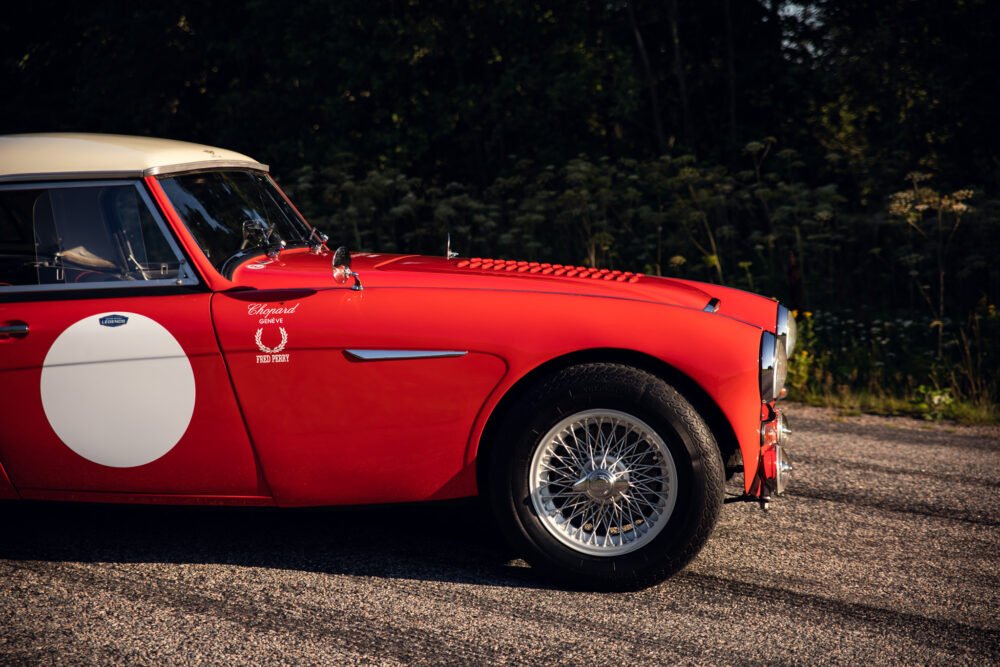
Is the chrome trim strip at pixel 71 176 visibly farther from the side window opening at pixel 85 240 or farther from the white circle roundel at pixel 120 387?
the white circle roundel at pixel 120 387

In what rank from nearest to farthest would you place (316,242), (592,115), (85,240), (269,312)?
(269,312) < (85,240) < (316,242) < (592,115)

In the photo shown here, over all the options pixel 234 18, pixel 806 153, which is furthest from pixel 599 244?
pixel 234 18

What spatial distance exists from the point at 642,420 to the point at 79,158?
98.7 inches

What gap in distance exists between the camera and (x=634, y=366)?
3.83 meters

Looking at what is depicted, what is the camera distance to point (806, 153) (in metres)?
14.8

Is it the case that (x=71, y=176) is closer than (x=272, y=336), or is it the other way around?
(x=272, y=336)

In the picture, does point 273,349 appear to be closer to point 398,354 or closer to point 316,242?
point 398,354

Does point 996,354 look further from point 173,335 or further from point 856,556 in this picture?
point 173,335

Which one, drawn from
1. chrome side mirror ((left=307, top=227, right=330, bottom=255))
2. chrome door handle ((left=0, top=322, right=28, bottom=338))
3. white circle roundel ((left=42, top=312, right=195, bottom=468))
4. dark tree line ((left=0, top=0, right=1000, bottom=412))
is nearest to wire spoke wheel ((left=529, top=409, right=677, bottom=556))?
white circle roundel ((left=42, top=312, right=195, bottom=468))

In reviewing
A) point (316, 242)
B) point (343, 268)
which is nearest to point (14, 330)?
point (343, 268)

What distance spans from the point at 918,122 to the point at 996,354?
17.3 feet

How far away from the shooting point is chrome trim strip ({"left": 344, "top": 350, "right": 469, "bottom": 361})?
377cm

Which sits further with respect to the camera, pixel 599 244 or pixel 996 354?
pixel 599 244

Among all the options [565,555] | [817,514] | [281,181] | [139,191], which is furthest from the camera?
[281,181]
